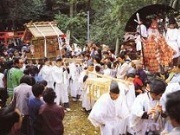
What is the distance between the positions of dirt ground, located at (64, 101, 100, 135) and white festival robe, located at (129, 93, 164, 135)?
3.50 meters

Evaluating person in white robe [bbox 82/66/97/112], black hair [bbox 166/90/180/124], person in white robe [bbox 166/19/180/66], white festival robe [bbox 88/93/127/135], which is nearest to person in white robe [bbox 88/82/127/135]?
white festival robe [bbox 88/93/127/135]

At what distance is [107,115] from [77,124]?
4115mm

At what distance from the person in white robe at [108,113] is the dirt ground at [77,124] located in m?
3.09

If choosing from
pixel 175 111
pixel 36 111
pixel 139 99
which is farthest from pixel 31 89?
pixel 175 111

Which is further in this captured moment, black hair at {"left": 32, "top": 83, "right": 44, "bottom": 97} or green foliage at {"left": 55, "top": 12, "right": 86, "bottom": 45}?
green foliage at {"left": 55, "top": 12, "right": 86, "bottom": 45}

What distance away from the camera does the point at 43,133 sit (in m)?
6.22

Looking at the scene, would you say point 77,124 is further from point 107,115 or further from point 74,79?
point 107,115

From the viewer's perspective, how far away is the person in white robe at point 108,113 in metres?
6.54

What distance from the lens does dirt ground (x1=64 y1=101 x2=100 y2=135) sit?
388 inches

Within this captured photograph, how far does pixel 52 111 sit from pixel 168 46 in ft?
25.9

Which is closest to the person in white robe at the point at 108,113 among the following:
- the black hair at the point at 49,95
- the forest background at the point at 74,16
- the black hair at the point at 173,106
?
the black hair at the point at 49,95

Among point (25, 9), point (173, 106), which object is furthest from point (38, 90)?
point (25, 9)

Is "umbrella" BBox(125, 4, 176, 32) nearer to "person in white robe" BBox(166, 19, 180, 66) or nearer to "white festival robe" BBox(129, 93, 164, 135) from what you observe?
"person in white robe" BBox(166, 19, 180, 66)

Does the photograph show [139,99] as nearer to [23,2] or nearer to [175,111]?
[175,111]
